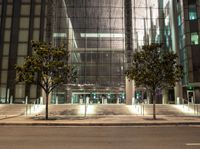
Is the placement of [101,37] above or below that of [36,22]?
below

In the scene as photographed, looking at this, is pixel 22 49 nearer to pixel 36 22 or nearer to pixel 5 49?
pixel 5 49

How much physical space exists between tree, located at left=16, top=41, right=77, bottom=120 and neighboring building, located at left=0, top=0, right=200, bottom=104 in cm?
2002

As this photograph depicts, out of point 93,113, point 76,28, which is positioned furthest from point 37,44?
point 76,28

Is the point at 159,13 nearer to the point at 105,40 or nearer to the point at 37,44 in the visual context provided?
the point at 105,40

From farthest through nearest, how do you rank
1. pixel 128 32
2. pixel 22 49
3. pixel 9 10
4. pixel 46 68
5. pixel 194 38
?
pixel 9 10
pixel 22 49
pixel 128 32
pixel 194 38
pixel 46 68

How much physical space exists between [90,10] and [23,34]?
12.8 m

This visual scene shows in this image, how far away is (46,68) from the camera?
844 inches

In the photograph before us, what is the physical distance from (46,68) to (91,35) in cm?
2400

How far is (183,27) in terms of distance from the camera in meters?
40.4

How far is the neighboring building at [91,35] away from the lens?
140 ft

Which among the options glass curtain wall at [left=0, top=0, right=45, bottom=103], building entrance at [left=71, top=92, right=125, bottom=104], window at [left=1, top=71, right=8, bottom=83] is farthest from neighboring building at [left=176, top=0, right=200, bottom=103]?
window at [left=1, top=71, right=8, bottom=83]

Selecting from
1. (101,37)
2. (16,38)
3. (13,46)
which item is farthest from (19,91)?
(101,37)

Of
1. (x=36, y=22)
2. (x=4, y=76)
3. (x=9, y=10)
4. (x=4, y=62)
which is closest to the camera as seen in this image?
(x=4, y=76)

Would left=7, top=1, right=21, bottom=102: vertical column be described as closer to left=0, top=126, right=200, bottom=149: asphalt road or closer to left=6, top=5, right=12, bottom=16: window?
left=6, top=5, right=12, bottom=16: window
